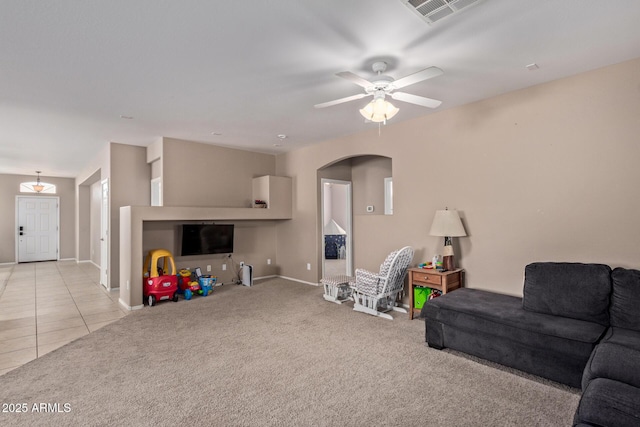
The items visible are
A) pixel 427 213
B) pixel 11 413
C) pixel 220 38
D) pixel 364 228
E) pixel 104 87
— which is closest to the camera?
pixel 11 413

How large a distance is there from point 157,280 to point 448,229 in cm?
427

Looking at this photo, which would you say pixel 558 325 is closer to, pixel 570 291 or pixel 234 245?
pixel 570 291

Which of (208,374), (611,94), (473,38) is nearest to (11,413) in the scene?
(208,374)

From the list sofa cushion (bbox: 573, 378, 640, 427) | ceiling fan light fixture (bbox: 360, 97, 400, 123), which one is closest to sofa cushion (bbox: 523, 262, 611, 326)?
sofa cushion (bbox: 573, 378, 640, 427)

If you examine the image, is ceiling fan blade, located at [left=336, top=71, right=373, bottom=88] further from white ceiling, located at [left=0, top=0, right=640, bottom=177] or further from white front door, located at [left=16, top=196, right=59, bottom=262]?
white front door, located at [left=16, top=196, right=59, bottom=262]

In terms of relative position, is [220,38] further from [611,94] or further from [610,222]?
[610,222]

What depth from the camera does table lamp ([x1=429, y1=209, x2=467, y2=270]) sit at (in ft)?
13.2

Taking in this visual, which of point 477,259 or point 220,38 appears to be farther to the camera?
point 477,259

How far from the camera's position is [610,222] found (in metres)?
3.17

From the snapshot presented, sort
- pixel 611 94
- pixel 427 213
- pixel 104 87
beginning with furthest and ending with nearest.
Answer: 1. pixel 427 213
2. pixel 104 87
3. pixel 611 94

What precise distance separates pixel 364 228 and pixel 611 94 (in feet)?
11.2

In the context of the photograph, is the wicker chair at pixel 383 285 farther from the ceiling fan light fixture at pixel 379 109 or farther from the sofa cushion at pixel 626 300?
the sofa cushion at pixel 626 300

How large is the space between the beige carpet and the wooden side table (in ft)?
1.64

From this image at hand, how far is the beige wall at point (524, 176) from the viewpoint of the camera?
3131 mm
